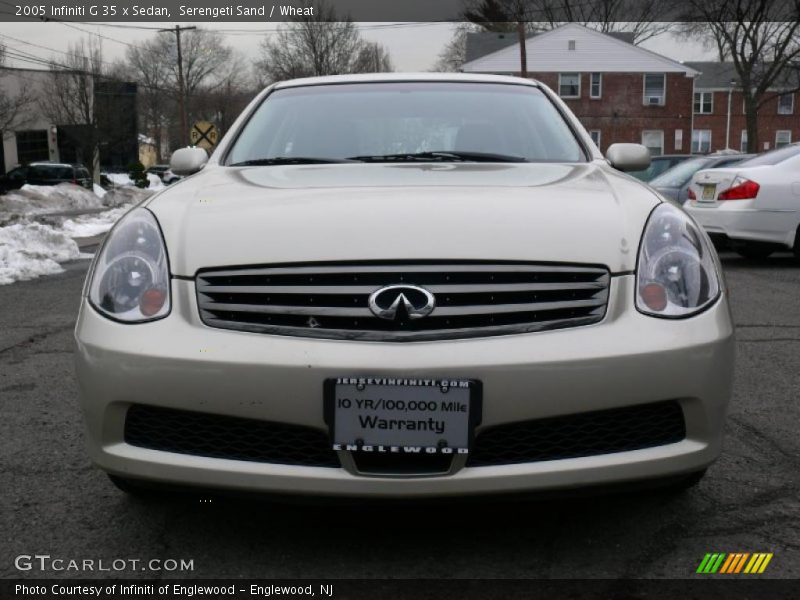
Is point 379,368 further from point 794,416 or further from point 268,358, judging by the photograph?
point 794,416

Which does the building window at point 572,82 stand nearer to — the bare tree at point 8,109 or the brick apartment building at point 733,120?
the brick apartment building at point 733,120

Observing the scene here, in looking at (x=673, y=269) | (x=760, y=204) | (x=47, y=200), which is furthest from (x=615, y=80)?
(x=673, y=269)

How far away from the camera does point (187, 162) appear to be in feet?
12.0

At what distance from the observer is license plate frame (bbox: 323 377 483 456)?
2.13m

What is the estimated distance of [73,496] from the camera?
2922 millimetres

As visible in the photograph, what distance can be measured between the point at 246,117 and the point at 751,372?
2.84 metres

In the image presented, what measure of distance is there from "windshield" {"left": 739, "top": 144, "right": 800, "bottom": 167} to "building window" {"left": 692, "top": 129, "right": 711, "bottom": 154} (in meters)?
49.0

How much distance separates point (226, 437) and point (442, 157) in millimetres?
1594

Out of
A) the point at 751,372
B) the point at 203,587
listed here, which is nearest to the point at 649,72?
the point at 751,372

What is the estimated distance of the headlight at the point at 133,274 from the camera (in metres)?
2.38

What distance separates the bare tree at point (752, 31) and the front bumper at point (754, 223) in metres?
25.7

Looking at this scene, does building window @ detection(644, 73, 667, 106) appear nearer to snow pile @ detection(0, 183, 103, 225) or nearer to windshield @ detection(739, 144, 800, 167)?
snow pile @ detection(0, 183, 103, 225)

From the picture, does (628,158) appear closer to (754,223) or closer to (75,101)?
(754,223)

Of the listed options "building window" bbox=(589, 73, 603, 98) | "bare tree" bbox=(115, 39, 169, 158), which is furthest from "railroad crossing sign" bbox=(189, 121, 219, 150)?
"bare tree" bbox=(115, 39, 169, 158)
